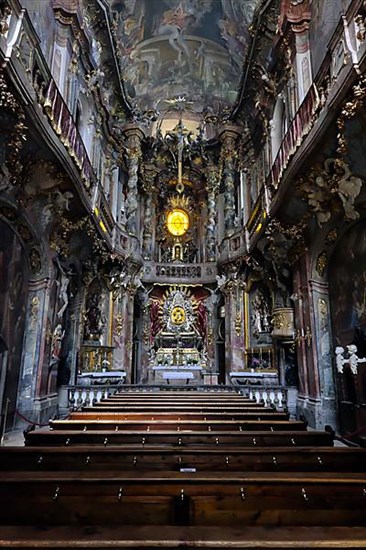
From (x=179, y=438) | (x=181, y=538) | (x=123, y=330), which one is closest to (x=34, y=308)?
(x=123, y=330)

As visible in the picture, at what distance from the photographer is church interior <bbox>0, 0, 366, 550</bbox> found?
2.62 m

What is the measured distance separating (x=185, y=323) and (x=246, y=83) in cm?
1111

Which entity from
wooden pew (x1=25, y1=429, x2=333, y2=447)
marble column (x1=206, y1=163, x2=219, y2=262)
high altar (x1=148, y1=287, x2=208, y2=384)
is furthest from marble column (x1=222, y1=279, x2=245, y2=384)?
wooden pew (x1=25, y1=429, x2=333, y2=447)

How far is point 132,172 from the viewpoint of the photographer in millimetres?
18922

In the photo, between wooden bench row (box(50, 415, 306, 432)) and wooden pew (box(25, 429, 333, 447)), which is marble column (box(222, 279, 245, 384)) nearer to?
wooden bench row (box(50, 415, 306, 432))

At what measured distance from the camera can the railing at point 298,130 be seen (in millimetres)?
7975

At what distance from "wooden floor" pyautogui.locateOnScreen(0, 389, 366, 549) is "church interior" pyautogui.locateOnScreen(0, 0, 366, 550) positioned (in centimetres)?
1

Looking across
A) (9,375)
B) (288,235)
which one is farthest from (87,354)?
(288,235)

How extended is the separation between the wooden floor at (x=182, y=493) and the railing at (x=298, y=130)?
6306 millimetres

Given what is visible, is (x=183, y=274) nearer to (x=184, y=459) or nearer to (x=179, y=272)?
(x=179, y=272)

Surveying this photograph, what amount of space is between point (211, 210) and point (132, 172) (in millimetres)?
4436

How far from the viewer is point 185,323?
758 inches

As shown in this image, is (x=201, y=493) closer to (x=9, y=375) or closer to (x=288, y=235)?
(x=9, y=375)

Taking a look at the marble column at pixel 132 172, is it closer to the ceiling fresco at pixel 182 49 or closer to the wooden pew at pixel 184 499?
the ceiling fresco at pixel 182 49
